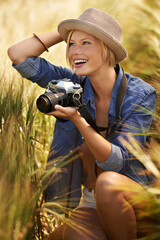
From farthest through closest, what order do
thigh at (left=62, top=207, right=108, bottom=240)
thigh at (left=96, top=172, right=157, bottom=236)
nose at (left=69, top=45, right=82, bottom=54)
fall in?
nose at (left=69, top=45, right=82, bottom=54) → thigh at (left=62, top=207, right=108, bottom=240) → thigh at (left=96, top=172, right=157, bottom=236)

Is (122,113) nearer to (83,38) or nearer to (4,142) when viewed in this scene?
(83,38)

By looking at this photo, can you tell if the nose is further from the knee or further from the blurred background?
the knee

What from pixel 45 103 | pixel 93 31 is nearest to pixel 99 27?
pixel 93 31

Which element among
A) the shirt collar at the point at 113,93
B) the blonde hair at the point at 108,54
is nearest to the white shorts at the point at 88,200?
the shirt collar at the point at 113,93

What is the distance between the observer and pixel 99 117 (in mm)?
1715

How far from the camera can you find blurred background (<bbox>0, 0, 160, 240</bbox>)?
38.9 inches

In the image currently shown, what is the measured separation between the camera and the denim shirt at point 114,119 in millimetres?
1445

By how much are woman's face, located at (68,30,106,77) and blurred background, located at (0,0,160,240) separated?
0.98 ft

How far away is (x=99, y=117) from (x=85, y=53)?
366mm

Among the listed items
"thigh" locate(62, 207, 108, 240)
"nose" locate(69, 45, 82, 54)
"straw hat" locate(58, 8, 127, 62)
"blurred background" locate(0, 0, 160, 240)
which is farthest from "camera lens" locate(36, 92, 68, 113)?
"thigh" locate(62, 207, 108, 240)

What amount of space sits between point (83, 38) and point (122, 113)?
1.34ft

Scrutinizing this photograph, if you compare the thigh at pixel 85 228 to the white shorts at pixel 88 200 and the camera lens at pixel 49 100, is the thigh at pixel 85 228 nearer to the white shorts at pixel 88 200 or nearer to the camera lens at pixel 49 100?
the white shorts at pixel 88 200

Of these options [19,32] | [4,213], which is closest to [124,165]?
[4,213]

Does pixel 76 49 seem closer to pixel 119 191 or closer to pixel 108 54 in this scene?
pixel 108 54
